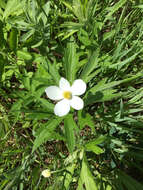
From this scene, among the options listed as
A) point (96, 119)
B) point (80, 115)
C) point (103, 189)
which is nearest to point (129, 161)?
point (103, 189)

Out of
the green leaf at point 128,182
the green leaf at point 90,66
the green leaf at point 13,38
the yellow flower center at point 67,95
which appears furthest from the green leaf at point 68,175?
the green leaf at point 13,38

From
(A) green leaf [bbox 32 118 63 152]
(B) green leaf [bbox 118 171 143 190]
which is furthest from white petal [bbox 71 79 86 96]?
(B) green leaf [bbox 118 171 143 190]

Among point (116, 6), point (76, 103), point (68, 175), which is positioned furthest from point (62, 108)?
point (116, 6)

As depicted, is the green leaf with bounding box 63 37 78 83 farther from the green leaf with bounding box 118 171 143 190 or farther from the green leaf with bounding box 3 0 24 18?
the green leaf with bounding box 118 171 143 190

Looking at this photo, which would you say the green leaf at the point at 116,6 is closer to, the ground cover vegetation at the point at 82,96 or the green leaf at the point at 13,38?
the ground cover vegetation at the point at 82,96

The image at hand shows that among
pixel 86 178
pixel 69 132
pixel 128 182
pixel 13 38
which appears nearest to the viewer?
pixel 69 132

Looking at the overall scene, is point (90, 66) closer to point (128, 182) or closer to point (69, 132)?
point (69, 132)
